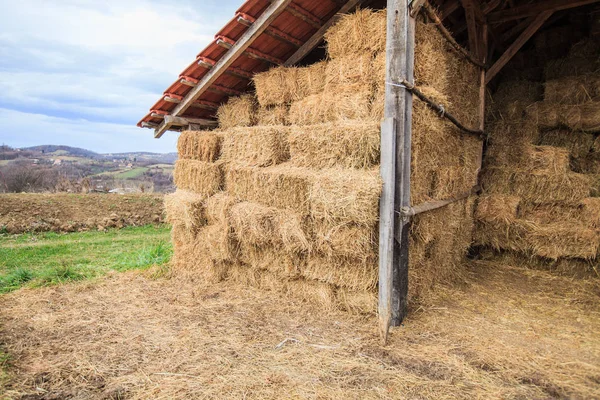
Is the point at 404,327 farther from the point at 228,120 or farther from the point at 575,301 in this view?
the point at 228,120

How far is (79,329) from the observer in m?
5.12

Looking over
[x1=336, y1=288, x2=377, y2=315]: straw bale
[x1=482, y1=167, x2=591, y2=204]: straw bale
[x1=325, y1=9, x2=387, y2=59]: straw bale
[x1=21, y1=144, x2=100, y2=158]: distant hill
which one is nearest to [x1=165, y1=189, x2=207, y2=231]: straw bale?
[x1=336, y1=288, x2=377, y2=315]: straw bale

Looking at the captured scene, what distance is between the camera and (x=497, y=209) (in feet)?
24.8

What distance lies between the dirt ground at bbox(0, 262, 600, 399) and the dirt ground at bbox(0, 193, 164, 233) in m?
8.49

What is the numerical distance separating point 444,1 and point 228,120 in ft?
15.7

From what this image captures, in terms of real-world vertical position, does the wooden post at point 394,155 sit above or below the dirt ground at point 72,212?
above

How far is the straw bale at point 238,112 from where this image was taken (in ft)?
24.3

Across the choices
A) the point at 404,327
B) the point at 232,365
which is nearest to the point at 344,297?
the point at 404,327

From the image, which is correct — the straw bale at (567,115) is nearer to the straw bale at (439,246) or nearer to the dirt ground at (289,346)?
the straw bale at (439,246)

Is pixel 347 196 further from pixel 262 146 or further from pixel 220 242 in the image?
pixel 220 242

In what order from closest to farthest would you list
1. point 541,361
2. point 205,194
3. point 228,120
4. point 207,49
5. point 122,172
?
1. point 541,361
2. point 207,49
3. point 205,194
4. point 228,120
5. point 122,172

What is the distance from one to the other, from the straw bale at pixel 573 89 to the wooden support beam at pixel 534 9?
1.34 meters

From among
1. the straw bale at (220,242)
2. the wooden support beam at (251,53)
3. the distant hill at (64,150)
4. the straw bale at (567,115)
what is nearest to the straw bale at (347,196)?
the straw bale at (220,242)

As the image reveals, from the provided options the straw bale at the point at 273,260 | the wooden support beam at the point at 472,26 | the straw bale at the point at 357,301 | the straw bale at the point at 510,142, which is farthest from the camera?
the straw bale at the point at 510,142
